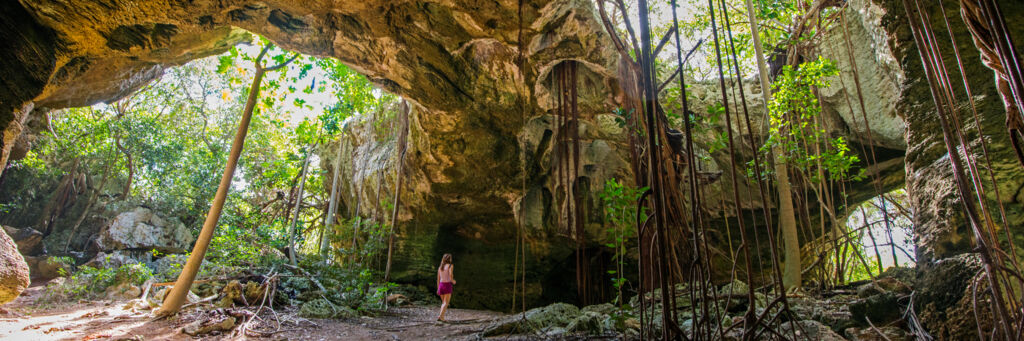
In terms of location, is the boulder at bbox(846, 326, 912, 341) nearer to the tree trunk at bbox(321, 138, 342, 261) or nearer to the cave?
the cave

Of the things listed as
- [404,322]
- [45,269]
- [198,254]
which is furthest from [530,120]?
[45,269]

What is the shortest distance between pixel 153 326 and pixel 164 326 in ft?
0.26

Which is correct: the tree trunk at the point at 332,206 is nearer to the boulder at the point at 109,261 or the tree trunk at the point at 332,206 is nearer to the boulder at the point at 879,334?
the boulder at the point at 109,261

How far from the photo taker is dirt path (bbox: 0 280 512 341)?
3.42m

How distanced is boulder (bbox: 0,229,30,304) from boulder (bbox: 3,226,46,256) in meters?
9.16

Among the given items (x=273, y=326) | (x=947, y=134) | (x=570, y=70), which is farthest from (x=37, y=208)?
(x=947, y=134)

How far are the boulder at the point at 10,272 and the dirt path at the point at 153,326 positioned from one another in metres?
0.36

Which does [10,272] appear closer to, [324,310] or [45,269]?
[324,310]

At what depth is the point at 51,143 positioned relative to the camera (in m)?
9.09

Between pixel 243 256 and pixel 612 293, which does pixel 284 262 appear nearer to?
pixel 243 256

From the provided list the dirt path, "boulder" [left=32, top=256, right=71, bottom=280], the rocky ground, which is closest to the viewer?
the rocky ground

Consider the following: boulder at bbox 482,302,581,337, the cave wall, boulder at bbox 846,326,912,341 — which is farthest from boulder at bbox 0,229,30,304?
the cave wall

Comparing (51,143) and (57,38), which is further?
(51,143)

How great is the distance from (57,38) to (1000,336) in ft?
20.9
